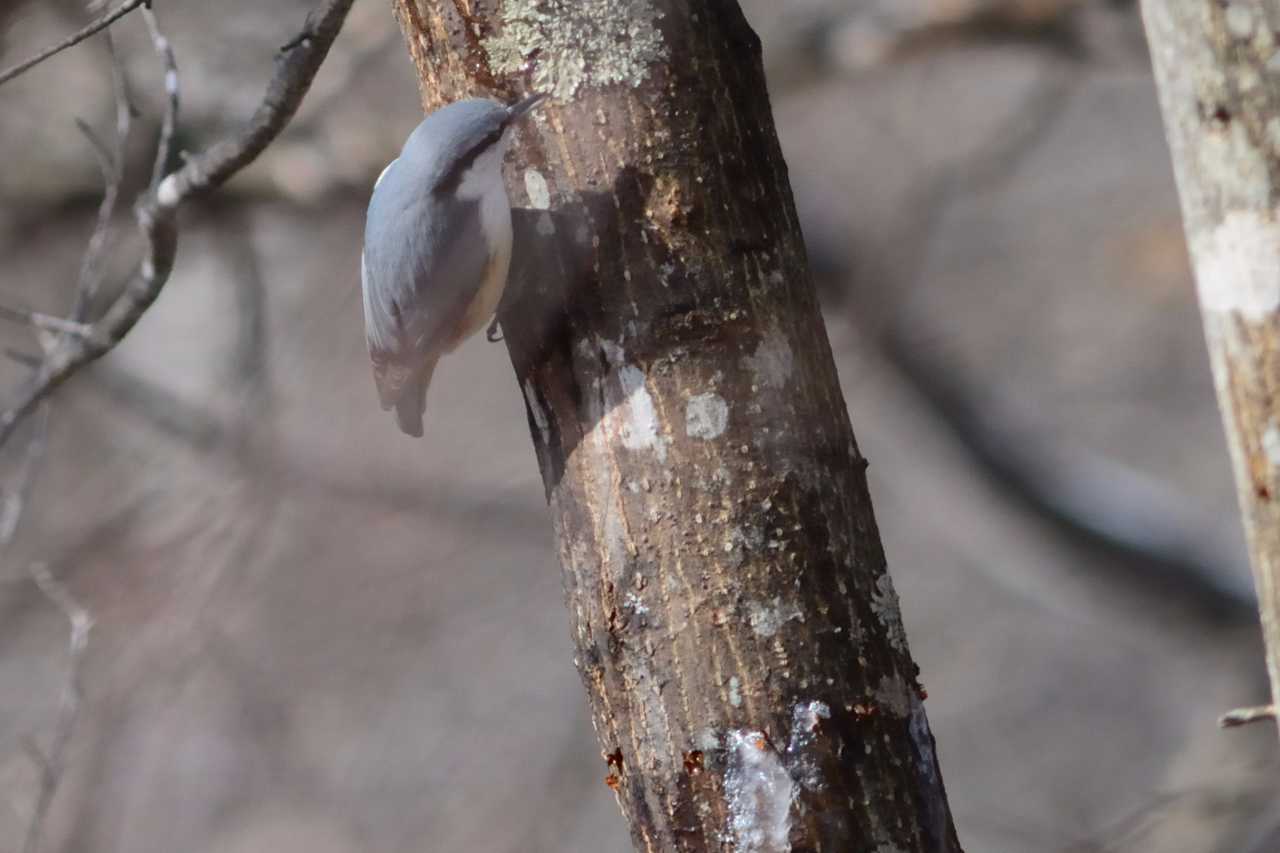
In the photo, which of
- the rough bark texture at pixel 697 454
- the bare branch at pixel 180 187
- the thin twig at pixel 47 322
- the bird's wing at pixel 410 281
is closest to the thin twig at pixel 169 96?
the bare branch at pixel 180 187

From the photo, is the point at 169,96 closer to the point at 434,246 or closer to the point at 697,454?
the point at 434,246

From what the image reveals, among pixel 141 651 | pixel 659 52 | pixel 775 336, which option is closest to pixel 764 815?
pixel 775 336

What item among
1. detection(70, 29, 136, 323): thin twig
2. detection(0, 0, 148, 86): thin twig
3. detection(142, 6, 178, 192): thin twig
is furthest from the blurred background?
detection(0, 0, 148, 86): thin twig

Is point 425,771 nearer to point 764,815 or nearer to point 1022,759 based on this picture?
point 1022,759

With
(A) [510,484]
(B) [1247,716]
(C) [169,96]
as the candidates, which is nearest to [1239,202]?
(B) [1247,716]

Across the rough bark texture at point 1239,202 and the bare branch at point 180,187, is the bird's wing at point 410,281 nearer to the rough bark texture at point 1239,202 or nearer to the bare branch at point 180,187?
the bare branch at point 180,187

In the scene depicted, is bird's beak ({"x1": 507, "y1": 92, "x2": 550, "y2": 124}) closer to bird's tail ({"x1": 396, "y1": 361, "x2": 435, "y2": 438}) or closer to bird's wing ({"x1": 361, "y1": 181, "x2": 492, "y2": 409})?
bird's wing ({"x1": 361, "y1": 181, "x2": 492, "y2": 409})
